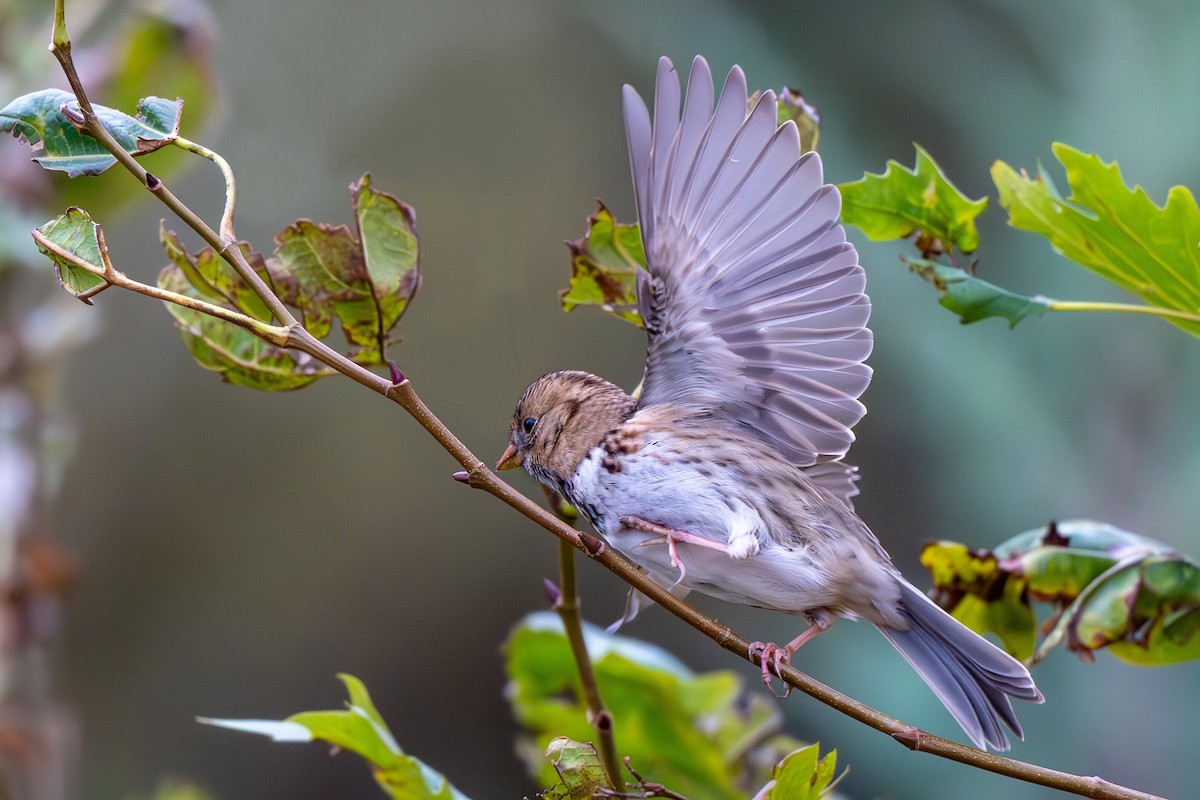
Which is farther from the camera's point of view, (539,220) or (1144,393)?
(539,220)

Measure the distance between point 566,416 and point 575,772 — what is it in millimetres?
404

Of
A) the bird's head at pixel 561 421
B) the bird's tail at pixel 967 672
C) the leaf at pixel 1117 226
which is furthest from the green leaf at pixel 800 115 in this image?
the bird's tail at pixel 967 672

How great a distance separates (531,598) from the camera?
126 inches

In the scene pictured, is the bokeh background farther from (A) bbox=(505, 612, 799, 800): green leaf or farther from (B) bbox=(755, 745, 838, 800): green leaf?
(B) bbox=(755, 745, 838, 800): green leaf

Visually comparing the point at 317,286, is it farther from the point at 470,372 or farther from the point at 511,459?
the point at 470,372

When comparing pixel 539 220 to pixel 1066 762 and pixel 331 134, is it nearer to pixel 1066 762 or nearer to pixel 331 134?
pixel 331 134

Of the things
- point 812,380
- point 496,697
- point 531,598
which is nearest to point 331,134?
point 531,598

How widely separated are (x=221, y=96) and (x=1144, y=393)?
181 cm

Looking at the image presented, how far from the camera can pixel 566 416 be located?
1.04 metres

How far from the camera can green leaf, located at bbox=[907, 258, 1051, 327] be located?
89 centimetres

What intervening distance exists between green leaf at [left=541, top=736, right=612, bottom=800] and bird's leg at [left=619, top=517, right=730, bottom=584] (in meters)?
0.21

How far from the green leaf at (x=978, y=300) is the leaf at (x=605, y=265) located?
225 millimetres

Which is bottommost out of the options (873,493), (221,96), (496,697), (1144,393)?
(496,697)

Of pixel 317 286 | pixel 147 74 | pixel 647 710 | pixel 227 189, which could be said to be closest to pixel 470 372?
pixel 147 74
